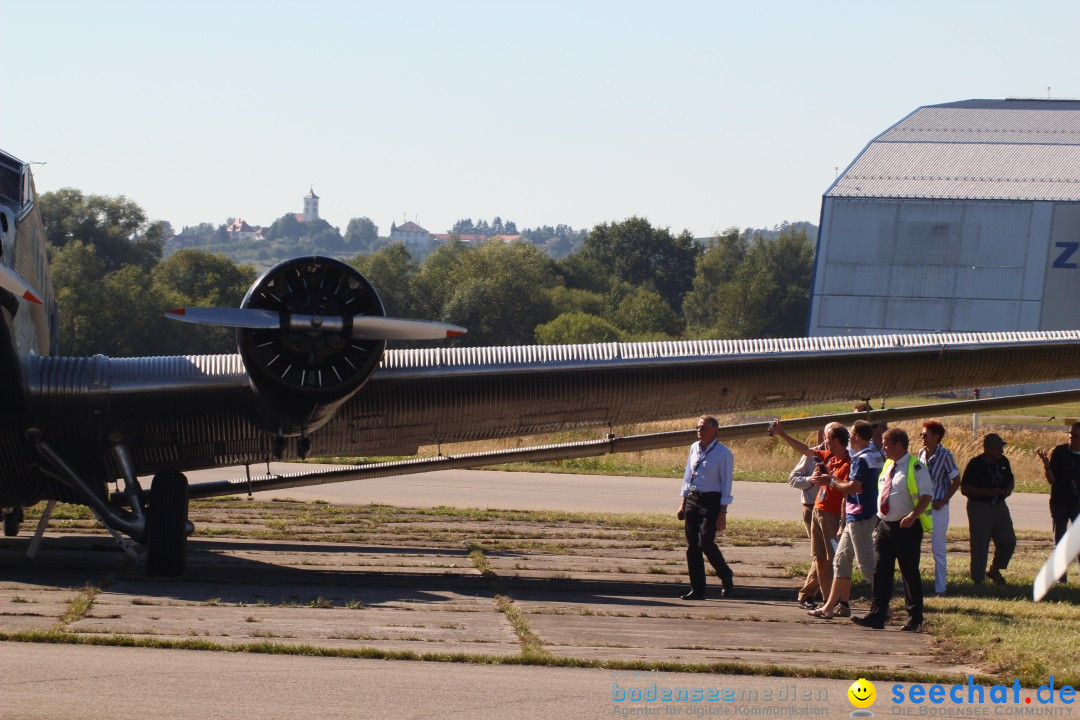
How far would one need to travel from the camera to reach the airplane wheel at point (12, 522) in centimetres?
1716

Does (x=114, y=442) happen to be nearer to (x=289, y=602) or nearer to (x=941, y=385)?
(x=289, y=602)

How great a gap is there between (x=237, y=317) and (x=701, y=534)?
516cm

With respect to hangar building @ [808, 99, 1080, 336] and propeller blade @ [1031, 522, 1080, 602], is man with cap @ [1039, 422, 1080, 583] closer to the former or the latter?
propeller blade @ [1031, 522, 1080, 602]

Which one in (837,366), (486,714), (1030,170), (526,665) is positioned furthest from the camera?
(1030,170)

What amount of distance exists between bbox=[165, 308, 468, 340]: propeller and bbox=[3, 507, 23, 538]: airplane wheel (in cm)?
600

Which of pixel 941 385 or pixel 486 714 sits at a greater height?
pixel 941 385

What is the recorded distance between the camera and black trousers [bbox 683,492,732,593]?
1324 cm

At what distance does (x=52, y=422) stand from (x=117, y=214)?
4164 inches

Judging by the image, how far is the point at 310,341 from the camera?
1294 centimetres

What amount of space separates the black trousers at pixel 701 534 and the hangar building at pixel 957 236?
47.2m

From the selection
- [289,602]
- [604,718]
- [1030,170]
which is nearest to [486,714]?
[604,718]

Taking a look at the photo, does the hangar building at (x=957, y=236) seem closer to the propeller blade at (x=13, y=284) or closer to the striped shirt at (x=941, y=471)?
the striped shirt at (x=941, y=471)

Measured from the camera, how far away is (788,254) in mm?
143500

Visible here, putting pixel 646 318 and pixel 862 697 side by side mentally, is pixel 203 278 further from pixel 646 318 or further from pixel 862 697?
pixel 862 697
